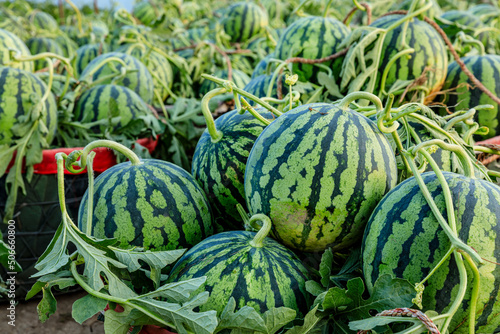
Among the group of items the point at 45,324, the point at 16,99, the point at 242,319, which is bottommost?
the point at 45,324

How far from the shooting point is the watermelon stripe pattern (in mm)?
1231

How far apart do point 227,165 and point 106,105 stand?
1.30 meters

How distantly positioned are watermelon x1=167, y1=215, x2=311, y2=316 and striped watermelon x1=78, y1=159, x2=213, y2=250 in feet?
0.43

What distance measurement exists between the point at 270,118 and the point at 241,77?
1841 millimetres

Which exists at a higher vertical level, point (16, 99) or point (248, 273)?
point (16, 99)

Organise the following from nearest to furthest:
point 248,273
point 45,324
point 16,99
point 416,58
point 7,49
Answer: point 248,273 → point 416,58 → point 16,99 → point 45,324 → point 7,49

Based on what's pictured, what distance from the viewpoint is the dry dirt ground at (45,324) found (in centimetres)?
245

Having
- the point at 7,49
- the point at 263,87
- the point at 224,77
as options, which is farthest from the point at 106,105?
the point at 224,77

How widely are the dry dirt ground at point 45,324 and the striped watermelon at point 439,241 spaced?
1.80 m

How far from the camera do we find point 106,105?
2.66 metres

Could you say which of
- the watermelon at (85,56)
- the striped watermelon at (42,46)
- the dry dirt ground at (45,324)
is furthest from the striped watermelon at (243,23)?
the dry dirt ground at (45,324)

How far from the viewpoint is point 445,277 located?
110 centimetres

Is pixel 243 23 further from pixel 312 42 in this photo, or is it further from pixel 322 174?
pixel 322 174

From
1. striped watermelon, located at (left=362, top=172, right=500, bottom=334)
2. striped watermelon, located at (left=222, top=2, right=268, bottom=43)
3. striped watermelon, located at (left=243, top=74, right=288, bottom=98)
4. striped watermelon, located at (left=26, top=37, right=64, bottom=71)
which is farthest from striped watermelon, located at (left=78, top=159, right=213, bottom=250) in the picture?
striped watermelon, located at (left=222, top=2, right=268, bottom=43)
